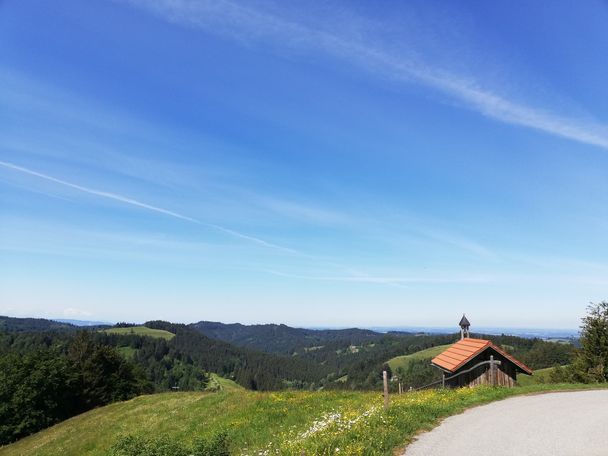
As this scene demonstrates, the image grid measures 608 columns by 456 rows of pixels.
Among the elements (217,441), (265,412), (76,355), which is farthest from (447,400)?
(76,355)

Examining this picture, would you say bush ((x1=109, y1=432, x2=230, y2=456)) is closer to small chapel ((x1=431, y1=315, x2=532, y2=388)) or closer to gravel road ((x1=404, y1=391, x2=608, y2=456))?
gravel road ((x1=404, y1=391, x2=608, y2=456))

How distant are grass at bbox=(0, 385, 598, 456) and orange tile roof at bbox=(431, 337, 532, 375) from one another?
477cm

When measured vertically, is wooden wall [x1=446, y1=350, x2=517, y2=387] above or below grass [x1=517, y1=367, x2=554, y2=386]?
above

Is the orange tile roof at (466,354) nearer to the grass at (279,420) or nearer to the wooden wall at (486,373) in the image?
Result: the wooden wall at (486,373)

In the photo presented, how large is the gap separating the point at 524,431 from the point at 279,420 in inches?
450

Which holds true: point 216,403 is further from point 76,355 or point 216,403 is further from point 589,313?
point 76,355

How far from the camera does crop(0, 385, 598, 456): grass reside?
514 inches

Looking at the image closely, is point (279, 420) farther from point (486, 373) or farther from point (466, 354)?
point (486, 373)

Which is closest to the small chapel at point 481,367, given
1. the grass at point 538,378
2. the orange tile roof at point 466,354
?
the orange tile roof at point 466,354

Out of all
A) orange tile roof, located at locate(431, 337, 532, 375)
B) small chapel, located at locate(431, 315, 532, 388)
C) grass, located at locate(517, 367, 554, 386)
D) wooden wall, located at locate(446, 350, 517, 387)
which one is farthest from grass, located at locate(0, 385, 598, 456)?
grass, located at locate(517, 367, 554, 386)

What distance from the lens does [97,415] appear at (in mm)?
38719

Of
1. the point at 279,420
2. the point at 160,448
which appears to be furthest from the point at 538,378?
the point at 160,448

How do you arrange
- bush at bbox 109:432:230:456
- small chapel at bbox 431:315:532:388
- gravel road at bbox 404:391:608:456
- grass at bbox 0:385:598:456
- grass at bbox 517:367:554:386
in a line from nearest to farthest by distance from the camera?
1. gravel road at bbox 404:391:608:456
2. bush at bbox 109:432:230:456
3. grass at bbox 0:385:598:456
4. small chapel at bbox 431:315:532:388
5. grass at bbox 517:367:554:386

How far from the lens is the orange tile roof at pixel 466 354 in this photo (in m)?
28.0
